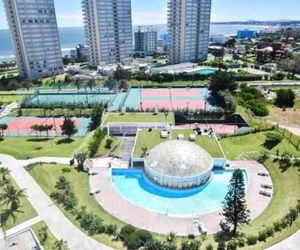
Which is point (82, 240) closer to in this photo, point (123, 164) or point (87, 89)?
point (123, 164)

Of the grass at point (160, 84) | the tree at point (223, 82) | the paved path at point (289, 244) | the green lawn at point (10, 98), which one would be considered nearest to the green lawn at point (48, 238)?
the paved path at point (289, 244)

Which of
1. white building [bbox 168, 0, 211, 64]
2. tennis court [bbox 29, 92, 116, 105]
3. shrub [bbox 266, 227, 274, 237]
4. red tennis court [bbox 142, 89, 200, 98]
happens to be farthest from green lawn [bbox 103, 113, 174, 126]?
white building [bbox 168, 0, 211, 64]

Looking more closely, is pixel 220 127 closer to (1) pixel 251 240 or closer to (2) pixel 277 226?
(2) pixel 277 226

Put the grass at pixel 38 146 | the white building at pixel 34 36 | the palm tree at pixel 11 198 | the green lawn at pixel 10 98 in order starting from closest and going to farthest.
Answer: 1. the palm tree at pixel 11 198
2. the grass at pixel 38 146
3. the green lawn at pixel 10 98
4. the white building at pixel 34 36

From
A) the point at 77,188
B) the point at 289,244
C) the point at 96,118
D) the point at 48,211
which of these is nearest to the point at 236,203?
the point at 289,244

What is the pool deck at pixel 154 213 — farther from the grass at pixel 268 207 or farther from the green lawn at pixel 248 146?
the green lawn at pixel 248 146

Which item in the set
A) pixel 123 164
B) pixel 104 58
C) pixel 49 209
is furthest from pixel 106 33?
pixel 49 209

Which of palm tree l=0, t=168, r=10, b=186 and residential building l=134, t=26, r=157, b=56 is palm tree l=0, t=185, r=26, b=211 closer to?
palm tree l=0, t=168, r=10, b=186
